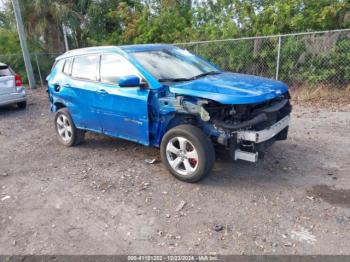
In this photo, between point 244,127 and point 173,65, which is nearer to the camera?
point 244,127

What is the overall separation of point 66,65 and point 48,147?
159cm

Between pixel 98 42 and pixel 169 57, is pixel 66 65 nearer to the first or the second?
pixel 169 57

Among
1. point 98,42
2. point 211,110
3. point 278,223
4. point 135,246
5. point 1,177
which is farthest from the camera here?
point 98,42

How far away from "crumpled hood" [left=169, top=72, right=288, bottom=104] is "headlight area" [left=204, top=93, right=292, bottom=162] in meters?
0.16

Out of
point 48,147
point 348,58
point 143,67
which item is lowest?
point 48,147

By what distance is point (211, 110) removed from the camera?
13.0 ft

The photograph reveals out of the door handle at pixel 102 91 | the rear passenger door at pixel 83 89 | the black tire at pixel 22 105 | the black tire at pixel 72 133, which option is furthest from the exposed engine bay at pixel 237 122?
the black tire at pixel 22 105

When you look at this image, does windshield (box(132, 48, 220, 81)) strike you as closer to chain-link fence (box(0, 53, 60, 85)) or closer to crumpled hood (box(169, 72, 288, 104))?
crumpled hood (box(169, 72, 288, 104))

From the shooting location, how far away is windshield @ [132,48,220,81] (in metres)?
4.54

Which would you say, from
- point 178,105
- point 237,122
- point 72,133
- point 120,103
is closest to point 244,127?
point 237,122

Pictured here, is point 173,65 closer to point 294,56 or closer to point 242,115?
point 242,115

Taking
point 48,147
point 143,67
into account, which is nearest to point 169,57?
point 143,67

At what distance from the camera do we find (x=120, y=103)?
4.65 meters

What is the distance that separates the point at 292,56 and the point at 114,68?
6.09 m
